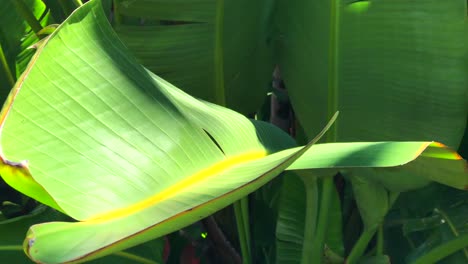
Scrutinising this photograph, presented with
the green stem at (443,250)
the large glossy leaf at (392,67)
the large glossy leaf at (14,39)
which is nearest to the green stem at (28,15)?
the large glossy leaf at (14,39)

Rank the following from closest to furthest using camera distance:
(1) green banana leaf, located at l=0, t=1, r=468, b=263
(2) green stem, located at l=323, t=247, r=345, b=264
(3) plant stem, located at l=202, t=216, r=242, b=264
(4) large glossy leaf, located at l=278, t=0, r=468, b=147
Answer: (1) green banana leaf, located at l=0, t=1, r=468, b=263, (4) large glossy leaf, located at l=278, t=0, r=468, b=147, (2) green stem, located at l=323, t=247, r=345, b=264, (3) plant stem, located at l=202, t=216, r=242, b=264

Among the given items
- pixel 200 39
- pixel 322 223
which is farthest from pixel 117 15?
pixel 322 223

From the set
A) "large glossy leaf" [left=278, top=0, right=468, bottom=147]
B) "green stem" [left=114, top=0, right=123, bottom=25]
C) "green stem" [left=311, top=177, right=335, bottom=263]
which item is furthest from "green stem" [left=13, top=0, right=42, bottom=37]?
"green stem" [left=311, top=177, right=335, bottom=263]

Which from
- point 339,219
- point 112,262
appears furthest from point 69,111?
point 339,219

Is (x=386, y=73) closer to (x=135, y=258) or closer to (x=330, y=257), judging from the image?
(x=330, y=257)

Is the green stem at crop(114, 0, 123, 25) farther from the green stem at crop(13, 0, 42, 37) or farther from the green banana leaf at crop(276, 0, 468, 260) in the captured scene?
the green banana leaf at crop(276, 0, 468, 260)
